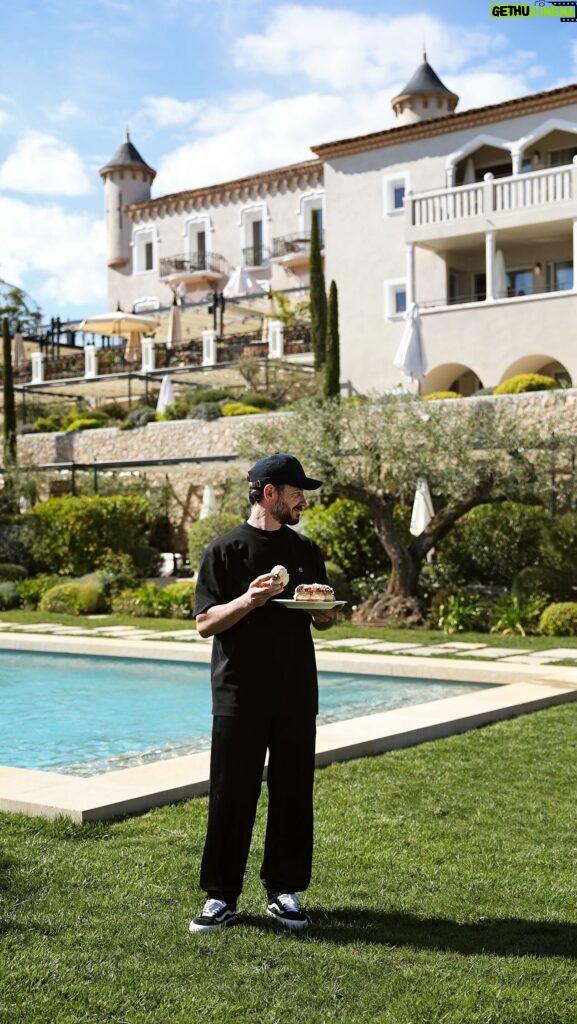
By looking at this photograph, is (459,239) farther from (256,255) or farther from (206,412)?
(256,255)

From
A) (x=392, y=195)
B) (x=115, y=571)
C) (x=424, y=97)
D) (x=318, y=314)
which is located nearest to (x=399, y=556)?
(x=115, y=571)

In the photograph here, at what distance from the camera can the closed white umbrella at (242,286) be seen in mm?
38938

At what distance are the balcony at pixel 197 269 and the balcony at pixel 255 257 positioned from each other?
1.03 meters

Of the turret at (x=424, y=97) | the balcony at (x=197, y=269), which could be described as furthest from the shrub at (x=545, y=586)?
the balcony at (x=197, y=269)

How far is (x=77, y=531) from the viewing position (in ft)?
70.6

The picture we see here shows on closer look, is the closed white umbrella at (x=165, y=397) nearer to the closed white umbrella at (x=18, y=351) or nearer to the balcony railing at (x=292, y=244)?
the closed white umbrella at (x=18, y=351)

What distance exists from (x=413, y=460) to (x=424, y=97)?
23529 millimetres

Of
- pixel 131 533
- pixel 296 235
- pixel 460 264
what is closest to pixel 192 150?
pixel 296 235

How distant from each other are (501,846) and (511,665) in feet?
20.9

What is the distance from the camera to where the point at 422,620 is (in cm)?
1611

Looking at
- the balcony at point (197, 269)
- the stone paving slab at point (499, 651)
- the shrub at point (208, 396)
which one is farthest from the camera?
the balcony at point (197, 269)

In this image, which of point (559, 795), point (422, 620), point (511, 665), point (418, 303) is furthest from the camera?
point (418, 303)

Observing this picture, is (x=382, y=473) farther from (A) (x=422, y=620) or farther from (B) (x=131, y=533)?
(B) (x=131, y=533)

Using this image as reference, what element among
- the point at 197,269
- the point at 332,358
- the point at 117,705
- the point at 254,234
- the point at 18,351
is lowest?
the point at 117,705
